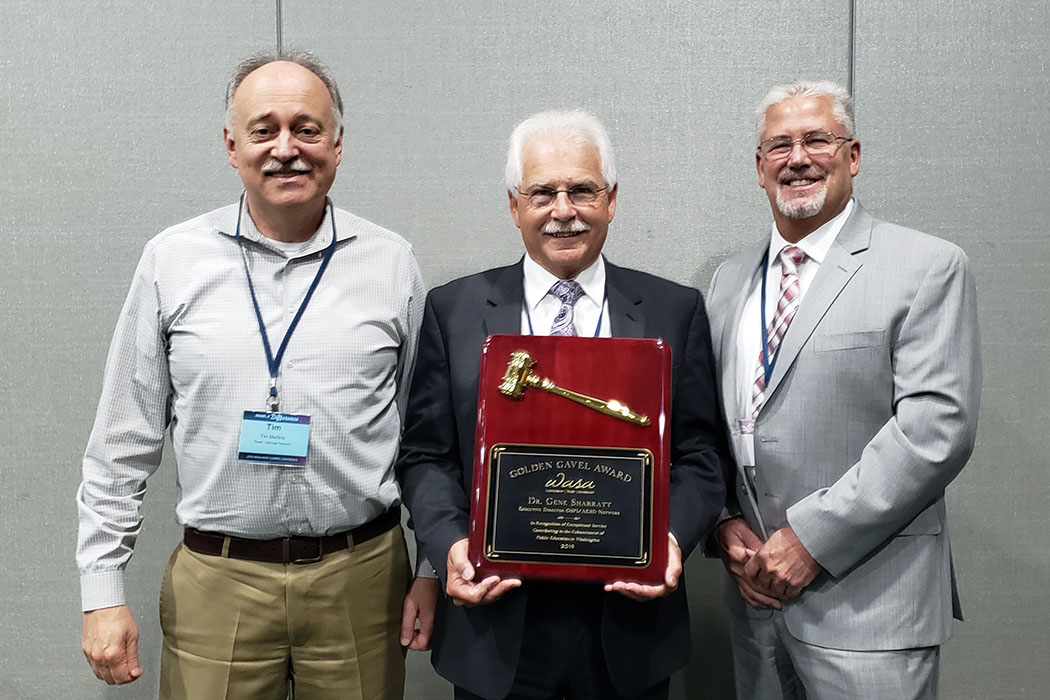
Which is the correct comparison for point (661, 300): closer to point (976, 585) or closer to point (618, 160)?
point (618, 160)

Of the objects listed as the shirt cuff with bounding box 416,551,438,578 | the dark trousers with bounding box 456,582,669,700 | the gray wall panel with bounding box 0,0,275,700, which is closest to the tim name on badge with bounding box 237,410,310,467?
the shirt cuff with bounding box 416,551,438,578

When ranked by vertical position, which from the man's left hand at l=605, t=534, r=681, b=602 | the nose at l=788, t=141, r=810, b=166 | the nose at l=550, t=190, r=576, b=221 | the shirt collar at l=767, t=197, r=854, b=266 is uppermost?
the nose at l=788, t=141, r=810, b=166

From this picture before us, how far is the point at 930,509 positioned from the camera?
180 centimetres

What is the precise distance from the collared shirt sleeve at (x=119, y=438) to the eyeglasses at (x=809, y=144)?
1343 millimetres

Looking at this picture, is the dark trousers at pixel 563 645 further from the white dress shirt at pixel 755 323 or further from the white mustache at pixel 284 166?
the white mustache at pixel 284 166

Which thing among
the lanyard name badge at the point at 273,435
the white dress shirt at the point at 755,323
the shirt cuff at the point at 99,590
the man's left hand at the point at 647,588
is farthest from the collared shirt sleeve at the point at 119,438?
the white dress shirt at the point at 755,323

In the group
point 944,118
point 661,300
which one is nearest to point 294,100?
point 661,300

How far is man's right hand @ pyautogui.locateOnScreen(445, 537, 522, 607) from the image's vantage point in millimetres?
1515

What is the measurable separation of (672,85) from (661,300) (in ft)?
3.38

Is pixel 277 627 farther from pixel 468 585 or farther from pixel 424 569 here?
pixel 468 585

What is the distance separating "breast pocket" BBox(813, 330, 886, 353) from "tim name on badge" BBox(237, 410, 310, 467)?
3.38 ft

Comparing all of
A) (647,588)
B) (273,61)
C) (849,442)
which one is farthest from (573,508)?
(273,61)

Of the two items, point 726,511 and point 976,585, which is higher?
point 726,511

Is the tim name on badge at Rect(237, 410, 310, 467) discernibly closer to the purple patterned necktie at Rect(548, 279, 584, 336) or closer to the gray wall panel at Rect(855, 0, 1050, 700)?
the purple patterned necktie at Rect(548, 279, 584, 336)
